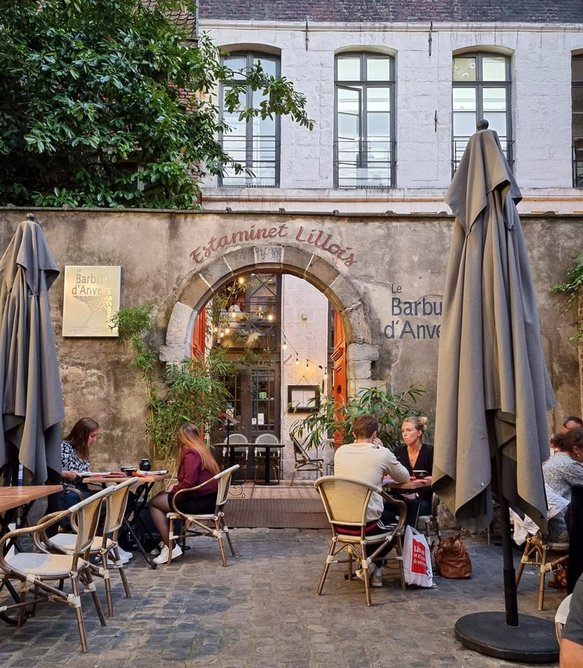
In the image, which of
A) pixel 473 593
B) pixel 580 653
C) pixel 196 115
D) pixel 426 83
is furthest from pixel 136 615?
pixel 426 83

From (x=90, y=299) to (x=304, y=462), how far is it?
19.7 feet

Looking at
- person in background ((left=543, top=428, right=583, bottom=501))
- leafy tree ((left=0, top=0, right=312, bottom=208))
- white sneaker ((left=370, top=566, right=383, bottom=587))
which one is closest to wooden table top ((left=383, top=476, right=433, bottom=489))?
white sneaker ((left=370, top=566, right=383, bottom=587))

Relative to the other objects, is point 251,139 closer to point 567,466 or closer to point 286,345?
point 286,345

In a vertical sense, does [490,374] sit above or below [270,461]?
above

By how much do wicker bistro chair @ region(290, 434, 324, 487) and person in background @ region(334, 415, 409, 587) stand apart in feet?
22.9

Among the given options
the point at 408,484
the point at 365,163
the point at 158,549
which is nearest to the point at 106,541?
the point at 158,549

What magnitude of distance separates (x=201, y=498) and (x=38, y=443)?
1.62 meters

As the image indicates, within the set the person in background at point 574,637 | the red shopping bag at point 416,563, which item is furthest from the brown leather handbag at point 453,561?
the person in background at point 574,637

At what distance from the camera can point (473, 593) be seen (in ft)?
16.3

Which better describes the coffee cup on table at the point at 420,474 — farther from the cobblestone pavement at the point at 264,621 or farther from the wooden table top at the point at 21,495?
the wooden table top at the point at 21,495

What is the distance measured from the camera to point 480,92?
540 inches

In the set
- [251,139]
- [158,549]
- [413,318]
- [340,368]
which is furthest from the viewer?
[251,139]

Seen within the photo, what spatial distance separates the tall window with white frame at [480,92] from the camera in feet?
44.8

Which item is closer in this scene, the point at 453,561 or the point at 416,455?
the point at 453,561
